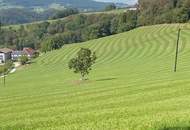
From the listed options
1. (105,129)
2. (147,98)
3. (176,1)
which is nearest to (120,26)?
(176,1)

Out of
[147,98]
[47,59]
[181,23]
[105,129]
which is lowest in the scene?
[47,59]

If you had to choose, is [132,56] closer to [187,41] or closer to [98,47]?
[187,41]

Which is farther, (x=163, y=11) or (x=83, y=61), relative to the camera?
(x=163, y=11)

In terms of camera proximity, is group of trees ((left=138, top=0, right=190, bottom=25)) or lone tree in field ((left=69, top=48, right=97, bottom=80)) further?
group of trees ((left=138, top=0, right=190, bottom=25))

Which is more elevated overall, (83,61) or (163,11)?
(83,61)

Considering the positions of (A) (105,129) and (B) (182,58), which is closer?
(A) (105,129)

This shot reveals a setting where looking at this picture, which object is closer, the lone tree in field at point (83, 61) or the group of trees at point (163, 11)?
the lone tree in field at point (83, 61)

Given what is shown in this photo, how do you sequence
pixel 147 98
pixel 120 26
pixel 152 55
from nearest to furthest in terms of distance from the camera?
pixel 147 98 → pixel 152 55 → pixel 120 26

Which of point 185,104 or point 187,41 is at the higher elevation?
point 185,104

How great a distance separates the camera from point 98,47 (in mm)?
156375

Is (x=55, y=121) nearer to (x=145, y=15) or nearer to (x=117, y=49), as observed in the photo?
(x=117, y=49)

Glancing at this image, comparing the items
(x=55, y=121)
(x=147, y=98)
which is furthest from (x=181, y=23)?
(x=55, y=121)

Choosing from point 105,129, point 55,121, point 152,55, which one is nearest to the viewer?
point 105,129

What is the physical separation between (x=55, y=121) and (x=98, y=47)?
13176cm
